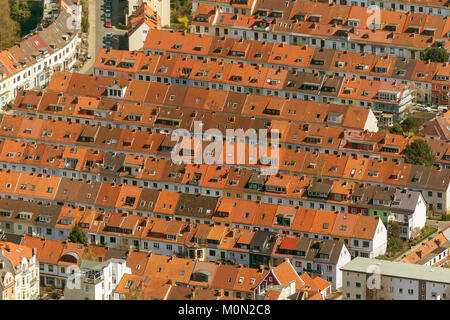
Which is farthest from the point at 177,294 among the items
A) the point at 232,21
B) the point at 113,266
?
the point at 232,21

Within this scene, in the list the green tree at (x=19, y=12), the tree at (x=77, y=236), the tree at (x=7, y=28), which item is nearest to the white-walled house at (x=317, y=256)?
the tree at (x=77, y=236)

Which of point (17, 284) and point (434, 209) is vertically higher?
point (434, 209)

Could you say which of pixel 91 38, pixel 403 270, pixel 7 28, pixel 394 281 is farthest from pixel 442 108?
pixel 7 28

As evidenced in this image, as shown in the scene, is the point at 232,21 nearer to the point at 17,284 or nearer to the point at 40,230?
the point at 40,230

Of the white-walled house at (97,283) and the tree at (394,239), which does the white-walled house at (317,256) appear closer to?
the tree at (394,239)

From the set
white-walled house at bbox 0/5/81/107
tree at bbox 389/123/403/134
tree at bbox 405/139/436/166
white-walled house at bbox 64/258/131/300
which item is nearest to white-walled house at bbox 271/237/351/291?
white-walled house at bbox 64/258/131/300

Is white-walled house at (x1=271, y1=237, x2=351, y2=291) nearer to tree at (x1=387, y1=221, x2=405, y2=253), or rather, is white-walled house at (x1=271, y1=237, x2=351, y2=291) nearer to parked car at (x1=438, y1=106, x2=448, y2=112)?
tree at (x1=387, y1=221, x2=405, y2=253)
